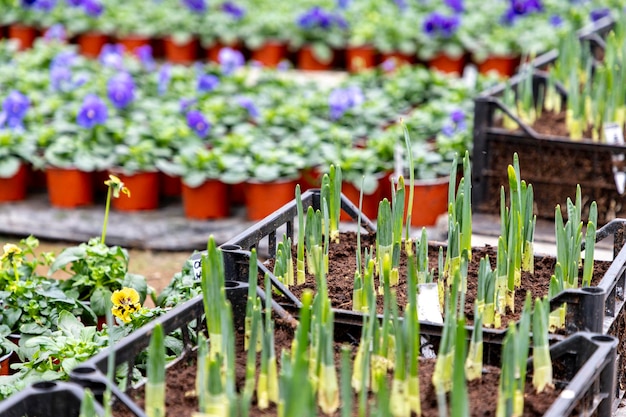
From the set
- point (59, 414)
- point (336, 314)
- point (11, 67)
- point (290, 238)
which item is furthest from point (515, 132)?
point (11, 67)

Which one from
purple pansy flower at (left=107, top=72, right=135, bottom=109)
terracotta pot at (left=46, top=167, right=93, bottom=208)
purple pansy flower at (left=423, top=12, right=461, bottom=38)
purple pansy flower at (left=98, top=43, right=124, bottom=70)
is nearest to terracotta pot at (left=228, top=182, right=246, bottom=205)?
terracotta pot at (left=46, top=167, right=93, bottom=208)

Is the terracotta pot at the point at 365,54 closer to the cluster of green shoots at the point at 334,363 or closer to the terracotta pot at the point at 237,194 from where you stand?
the terracotta pot at the point at 237,194

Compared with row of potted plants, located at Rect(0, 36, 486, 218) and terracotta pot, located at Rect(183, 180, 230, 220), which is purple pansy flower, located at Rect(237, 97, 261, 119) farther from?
terracotta pot, located at Rect(183, 180, 230, 220)

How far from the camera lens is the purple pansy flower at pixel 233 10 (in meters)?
8.42

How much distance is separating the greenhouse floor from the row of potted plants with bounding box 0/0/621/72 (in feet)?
8.69

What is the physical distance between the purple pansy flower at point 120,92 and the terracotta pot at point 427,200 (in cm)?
171

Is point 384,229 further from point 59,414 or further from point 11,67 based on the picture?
point 11,67

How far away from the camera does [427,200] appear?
5.00 m


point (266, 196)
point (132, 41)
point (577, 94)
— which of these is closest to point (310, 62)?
point (132, 41)

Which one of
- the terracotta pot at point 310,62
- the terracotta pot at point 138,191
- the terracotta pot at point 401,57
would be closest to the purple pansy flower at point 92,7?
the terracotta pot at point 310,62

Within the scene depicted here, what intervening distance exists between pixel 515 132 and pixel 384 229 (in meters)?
1.56

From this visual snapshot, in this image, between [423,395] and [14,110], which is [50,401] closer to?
[423,395]

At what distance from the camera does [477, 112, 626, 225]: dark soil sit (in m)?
4.04

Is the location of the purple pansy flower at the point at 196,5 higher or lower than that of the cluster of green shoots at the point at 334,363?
higher
